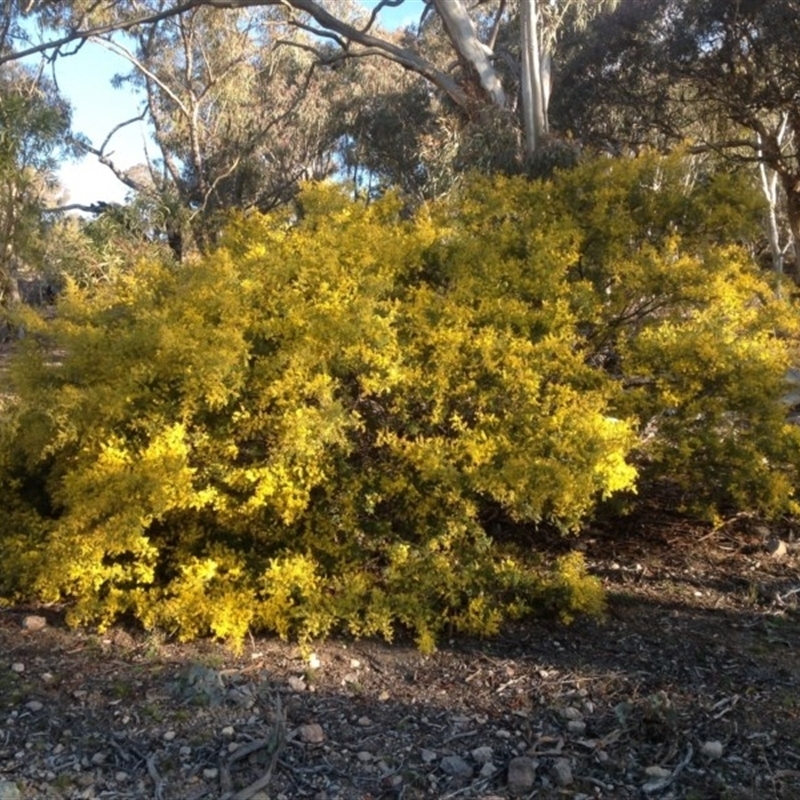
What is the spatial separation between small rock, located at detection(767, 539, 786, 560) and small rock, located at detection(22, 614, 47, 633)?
4099 mm

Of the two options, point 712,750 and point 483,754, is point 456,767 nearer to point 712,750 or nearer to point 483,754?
point 483,754

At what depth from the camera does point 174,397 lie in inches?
187

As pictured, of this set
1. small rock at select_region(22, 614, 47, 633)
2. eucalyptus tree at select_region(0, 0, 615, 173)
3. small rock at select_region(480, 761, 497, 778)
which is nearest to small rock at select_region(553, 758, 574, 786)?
small rock at select_region(480, 761, 497, 778)

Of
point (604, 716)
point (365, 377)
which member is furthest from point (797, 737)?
point (365, 377)

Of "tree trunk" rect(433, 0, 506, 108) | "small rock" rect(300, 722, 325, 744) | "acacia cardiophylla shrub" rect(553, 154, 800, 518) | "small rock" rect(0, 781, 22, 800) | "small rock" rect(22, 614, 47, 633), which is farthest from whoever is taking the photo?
"tree trunk" rect(433, 0, 506, 108)

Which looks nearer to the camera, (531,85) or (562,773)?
(562,773)

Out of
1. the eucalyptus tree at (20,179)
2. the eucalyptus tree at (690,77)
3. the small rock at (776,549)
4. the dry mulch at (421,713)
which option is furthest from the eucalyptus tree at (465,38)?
the dry mulch at (421,713)

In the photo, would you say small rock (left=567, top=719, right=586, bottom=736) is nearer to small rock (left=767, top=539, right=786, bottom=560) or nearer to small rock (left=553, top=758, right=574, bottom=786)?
small rock (left=553, top=758, right=574, bottom=786)

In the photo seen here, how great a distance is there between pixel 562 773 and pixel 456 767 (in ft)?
1.26

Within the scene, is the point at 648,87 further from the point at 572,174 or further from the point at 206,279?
the point at 206,279

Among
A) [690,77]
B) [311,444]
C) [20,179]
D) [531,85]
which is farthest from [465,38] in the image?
[311,444]

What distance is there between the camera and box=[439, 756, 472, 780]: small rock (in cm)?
358

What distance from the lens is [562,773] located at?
354cm

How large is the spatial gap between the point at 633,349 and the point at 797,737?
2.39 m
